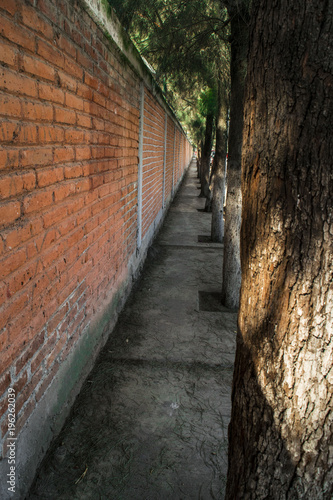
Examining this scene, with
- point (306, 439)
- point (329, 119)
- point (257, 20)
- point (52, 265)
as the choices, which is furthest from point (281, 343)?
point (52, 265)

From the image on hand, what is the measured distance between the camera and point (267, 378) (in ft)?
4.85

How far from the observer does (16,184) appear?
1.86m

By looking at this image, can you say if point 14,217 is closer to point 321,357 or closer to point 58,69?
point 58,69

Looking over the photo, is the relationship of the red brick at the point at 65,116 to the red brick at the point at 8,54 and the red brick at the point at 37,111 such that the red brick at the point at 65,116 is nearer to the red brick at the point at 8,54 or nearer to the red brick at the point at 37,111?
the red brick at the point at 37,111

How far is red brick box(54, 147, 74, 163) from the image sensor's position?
2.36 meters

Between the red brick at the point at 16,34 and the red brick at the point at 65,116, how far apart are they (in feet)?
1.40

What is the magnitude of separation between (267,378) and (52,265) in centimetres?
144

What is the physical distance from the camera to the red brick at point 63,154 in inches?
93.0

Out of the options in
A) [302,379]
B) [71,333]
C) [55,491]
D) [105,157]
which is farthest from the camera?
[105,157]

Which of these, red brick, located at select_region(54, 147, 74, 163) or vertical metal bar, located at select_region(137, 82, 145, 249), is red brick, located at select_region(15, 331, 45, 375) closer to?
red brick, located at select_region(54, 147, 74, 163)

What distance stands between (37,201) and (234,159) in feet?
11.1

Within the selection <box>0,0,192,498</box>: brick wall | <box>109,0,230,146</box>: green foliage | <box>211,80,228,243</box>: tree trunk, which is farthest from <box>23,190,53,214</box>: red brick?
<box>211,80,228,243</box>: tree trunk

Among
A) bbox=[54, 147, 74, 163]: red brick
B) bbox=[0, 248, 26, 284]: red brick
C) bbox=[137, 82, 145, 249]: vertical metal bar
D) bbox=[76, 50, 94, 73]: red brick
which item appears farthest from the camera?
bbox=[137, 82, 145, 249]: vertical metal bar

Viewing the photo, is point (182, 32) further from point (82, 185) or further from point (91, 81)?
point (82, 185)
